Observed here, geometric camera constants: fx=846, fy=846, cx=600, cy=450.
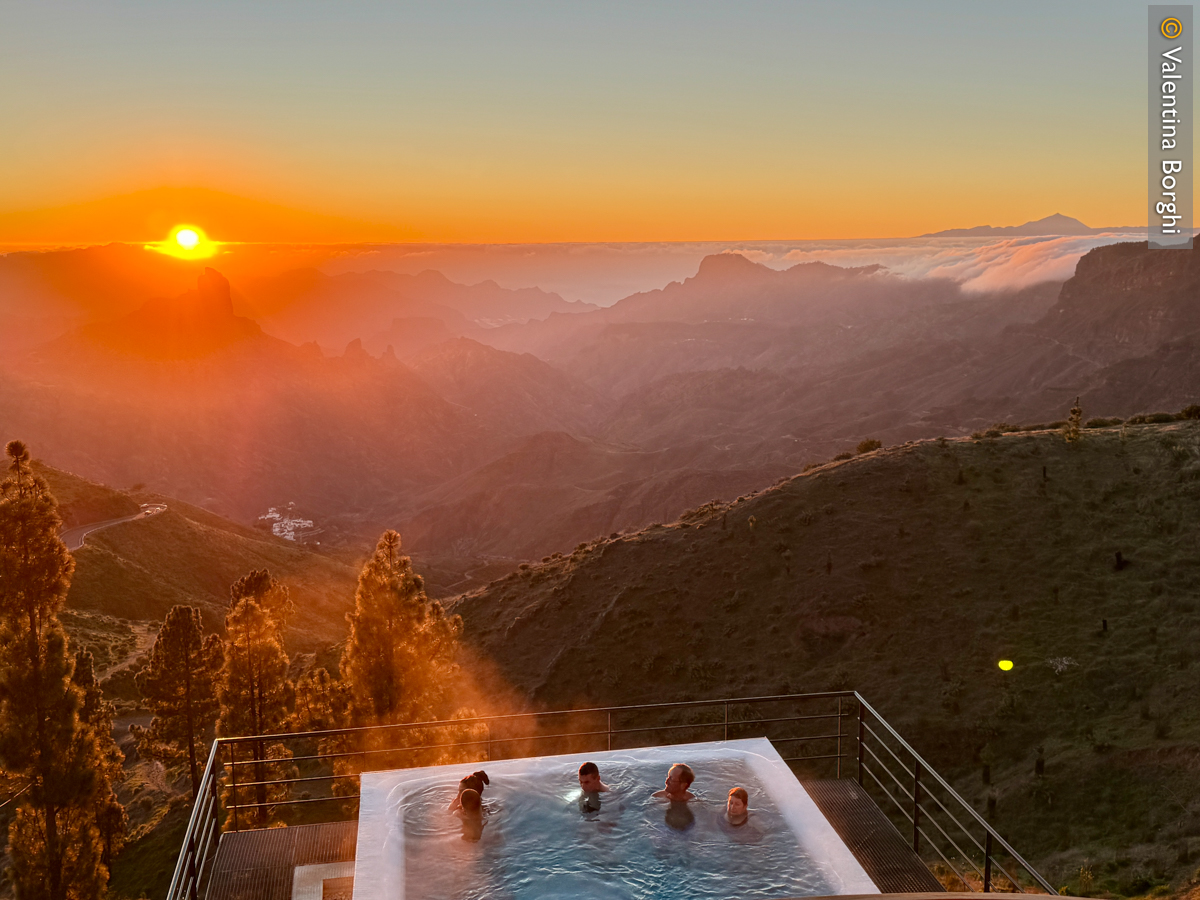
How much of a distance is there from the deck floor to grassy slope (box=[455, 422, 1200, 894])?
593 inches

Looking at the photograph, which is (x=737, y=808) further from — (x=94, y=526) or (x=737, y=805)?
(x=94, y=526)

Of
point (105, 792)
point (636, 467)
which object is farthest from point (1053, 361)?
point (105, 792)

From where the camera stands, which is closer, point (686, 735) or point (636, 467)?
point (686, 735)

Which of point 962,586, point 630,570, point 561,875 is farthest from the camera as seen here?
point 630,570

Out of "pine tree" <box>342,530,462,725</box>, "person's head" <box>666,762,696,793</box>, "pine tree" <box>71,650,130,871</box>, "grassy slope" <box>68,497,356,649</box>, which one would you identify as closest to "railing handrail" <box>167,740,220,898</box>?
"person's head" <box>666,762,696,793</box>

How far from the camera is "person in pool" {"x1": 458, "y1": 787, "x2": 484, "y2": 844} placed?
9289 mm

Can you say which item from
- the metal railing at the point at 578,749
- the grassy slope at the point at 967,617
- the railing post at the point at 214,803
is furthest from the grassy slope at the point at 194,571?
the railing post at the point at 214,803

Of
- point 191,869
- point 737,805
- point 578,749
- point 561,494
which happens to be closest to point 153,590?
point 578,749

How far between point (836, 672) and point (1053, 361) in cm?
15063

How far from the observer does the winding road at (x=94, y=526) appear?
238 ft

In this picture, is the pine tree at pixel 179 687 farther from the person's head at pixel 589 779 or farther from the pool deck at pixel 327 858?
the person's head at pixel 589 779

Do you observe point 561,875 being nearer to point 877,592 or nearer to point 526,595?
point 877,592

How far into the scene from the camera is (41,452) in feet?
513

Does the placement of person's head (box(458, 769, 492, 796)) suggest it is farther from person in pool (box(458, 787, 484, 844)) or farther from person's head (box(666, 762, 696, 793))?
person's head (box(666, 762, 696, 793))
